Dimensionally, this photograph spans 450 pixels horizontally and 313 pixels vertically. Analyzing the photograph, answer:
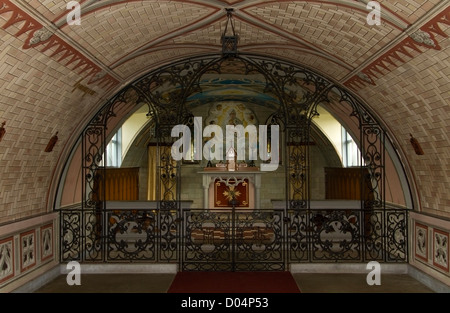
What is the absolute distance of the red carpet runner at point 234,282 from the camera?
7663 millimetres

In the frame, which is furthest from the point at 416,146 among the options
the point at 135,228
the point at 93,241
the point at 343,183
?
the point at 343,183

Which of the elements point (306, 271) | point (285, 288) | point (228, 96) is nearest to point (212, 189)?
point (228, 96)

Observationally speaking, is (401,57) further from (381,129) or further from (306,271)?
(306,271)

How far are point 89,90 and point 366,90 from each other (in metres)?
4.42

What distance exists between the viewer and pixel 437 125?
22.1ft

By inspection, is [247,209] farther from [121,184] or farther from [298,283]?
[121,184]

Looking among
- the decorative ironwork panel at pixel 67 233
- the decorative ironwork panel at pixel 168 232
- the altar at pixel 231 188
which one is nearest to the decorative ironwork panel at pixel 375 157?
the decorative ironwork panel at pixel 168 232

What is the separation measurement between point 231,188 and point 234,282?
21.4ft

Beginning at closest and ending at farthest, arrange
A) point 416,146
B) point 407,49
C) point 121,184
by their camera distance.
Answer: point 407,49
point 416,146
point 121,184

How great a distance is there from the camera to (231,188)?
14555 millimetres

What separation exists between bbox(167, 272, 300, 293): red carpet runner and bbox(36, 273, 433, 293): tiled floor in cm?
16

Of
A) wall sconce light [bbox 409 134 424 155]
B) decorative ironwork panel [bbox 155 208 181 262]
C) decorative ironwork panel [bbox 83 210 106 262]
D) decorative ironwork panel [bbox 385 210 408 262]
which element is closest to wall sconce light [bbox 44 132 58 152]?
decorative ironwork panel [bbox 83 210 106 262]

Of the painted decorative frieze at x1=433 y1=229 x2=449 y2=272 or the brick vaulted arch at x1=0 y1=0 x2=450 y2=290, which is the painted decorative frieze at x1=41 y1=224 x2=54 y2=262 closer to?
the brick vaulted arch at x1=0 y1=0 x2=450 y2=290

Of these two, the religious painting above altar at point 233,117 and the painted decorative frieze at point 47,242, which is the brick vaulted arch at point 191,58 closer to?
the painted decorative frieze at point 47,242
